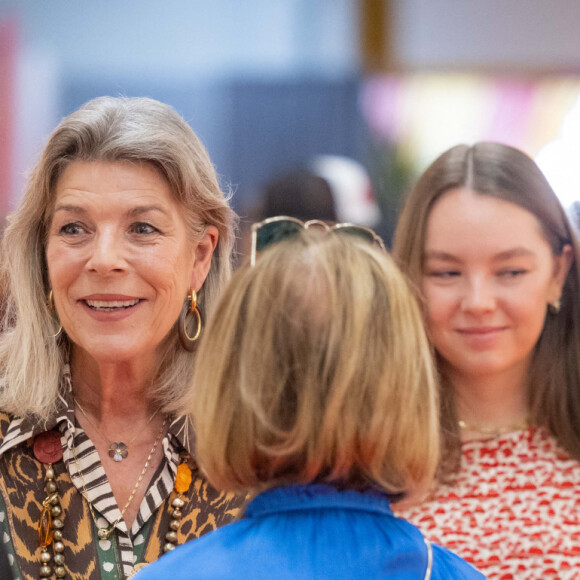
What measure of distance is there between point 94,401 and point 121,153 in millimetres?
537

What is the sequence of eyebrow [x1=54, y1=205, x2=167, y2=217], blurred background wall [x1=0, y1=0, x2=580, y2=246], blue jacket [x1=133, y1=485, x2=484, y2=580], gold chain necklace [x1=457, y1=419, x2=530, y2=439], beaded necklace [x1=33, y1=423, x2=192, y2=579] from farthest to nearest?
blurred background wall [x1=0, y1=0, x2=580, y2=246] → gold chain necklace [x1=457, y1=419, x2=530, y2=439] → eyebrow [x1=54, y1=205, x2=167, y2=217] → beaded necklace [x1=33, y1=423, x2=192, y2=579] → blue jacket [x1=133, y1=485, x2=484, y2=580]

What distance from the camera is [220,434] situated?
4.33 feet

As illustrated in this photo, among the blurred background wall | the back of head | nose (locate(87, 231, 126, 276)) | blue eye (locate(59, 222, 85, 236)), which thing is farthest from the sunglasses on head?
the blurred background wall

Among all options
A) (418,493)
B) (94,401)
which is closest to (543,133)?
(94,401)

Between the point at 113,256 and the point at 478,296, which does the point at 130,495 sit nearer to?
the point at 113,256

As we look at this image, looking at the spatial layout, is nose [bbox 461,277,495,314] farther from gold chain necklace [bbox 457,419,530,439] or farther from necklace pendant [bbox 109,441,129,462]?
necklace pendant [bbox 109,441,129,462]

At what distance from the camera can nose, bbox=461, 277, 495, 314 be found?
74.0 inches

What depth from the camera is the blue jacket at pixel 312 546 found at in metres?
1.26

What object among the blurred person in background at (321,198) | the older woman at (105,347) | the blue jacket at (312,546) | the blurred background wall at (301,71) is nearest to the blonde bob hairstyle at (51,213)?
the older woman at (105,347)

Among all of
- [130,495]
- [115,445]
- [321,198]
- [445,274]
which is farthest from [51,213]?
[321,198]

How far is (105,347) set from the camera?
1897 millimetres

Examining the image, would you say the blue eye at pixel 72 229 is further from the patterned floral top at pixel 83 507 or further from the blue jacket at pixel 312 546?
the blue jacket at pixel 312 546

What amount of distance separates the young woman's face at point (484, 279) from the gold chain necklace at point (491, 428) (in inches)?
5.2

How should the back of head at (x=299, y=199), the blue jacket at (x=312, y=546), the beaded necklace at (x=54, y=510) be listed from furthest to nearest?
1. the back of head at (x=299, y=199)
2. the beaded necklace at (x=54, y=510)
3. the blue jacket at (x=312, y=546)
